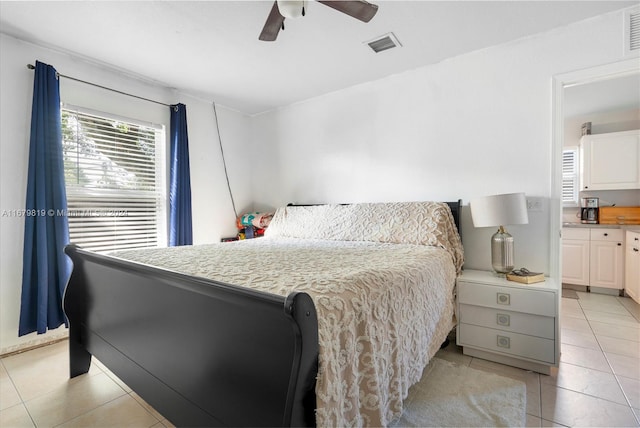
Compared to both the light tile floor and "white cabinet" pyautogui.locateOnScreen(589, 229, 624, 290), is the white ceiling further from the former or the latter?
"white cabinet" pyautogui.locateOnScreen(589, 229, 624, 290)

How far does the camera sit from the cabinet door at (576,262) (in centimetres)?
369

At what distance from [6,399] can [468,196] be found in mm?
3455

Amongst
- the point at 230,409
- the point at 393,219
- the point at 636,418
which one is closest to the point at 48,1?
the point at 230,409

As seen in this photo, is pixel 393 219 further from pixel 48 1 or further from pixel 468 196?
pixel 48 1

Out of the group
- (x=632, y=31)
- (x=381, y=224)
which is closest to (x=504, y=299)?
(x=381, y=224)

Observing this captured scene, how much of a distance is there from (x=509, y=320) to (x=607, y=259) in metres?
2.64

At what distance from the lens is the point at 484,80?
256 cm

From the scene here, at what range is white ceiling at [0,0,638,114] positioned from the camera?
201cm

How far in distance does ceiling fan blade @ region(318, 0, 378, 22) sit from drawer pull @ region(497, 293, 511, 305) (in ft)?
6.30

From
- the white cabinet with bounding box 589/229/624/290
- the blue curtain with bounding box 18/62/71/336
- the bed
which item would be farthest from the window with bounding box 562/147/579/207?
the blue curtain with bounding box 18/62/71/336

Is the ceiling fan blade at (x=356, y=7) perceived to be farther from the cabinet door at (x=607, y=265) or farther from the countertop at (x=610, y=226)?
the cabinet door at (x=607, y=265)

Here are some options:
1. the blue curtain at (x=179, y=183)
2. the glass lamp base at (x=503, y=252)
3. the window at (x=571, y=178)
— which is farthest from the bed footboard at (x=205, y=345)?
the window at (x=571, y=178)

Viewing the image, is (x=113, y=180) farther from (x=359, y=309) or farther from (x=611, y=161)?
(x=611, y=161)

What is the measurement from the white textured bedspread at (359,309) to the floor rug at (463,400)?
9.4 inches
